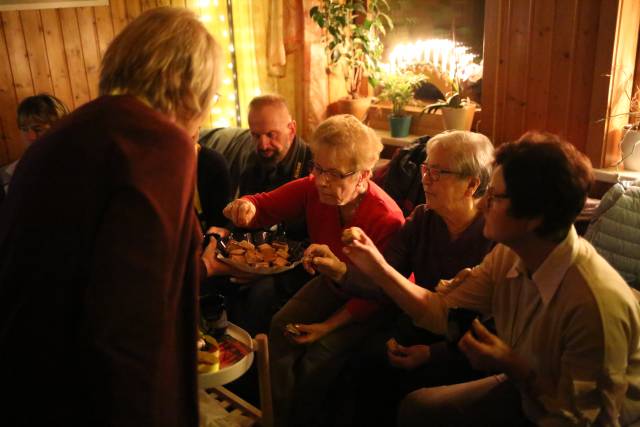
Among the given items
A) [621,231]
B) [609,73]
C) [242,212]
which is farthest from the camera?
[609,73]

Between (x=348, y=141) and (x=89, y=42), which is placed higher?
(x=89, y=42)

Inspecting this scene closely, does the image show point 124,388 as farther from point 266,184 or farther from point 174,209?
point 266,184

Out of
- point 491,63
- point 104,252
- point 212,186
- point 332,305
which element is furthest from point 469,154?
point 491,63

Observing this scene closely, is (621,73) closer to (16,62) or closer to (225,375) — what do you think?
(225,375)

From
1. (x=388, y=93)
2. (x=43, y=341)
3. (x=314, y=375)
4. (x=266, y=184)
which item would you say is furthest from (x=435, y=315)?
(x=388, y=93)

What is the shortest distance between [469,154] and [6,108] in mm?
2837

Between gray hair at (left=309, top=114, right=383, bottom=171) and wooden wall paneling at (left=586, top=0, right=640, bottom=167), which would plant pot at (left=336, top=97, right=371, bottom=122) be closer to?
wooden wall paneling at (left=586, top=0, right=640, bottom=167)

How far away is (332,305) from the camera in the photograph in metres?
1.95

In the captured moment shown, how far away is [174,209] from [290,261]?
1.07 m

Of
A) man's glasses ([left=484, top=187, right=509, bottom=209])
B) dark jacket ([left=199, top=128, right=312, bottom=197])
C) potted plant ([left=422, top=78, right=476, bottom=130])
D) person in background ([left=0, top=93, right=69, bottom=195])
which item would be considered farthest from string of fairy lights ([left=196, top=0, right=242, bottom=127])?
man's glasses ([left=484, top=187, right=509, bottom=209])

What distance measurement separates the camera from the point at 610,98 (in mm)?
2463

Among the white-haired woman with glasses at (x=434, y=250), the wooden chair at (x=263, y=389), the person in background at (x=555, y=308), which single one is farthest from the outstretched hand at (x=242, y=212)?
the person in background at (x=555, y=308)

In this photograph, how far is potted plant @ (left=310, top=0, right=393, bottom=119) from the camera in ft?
11.5

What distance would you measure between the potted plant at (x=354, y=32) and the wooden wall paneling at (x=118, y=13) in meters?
1.21
